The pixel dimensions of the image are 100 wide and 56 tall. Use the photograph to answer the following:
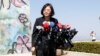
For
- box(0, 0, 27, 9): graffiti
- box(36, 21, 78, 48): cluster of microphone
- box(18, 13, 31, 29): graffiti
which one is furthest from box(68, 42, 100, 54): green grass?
box(36, 21, 78, 48): cluster of microphone

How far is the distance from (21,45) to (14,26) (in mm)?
510

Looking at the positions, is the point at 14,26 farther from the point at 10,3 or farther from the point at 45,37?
the point at 45,37

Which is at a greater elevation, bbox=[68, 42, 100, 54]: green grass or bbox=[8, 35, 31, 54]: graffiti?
bbox=[8, 35, 31, 54]: graffiti

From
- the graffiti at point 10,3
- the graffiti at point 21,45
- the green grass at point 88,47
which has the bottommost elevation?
the green grass at point 88,47

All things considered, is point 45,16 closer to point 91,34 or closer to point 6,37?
point 6,37

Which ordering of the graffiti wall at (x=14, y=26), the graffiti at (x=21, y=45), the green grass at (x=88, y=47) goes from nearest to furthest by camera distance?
the graffiti wall at (x=14, y=26) → the graffiti at (x=21, y=45) → the green grass at (x=88, y=47)

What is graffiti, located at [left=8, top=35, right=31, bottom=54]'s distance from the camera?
30.0 feet

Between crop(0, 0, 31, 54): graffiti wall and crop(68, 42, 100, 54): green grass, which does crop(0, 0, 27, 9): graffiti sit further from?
crop(68, 42, 100, 54): green grass

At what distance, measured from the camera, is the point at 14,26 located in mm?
9078

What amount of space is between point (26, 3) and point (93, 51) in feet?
36.7

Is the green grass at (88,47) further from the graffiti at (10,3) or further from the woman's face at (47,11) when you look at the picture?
the woman's face at (47,11)

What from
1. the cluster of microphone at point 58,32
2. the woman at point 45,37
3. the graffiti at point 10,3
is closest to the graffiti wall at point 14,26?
the graffiti at point 10,3

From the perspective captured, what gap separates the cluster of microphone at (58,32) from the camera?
5805mm

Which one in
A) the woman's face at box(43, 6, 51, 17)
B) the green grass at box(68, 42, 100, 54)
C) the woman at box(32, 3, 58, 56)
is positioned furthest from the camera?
the green grass at box(68, 42, 100, 54)
